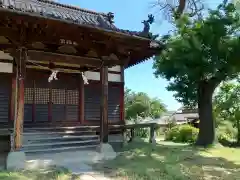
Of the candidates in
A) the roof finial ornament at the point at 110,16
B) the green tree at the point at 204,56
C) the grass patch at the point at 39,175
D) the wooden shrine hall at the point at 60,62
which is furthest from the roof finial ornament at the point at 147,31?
the grass patch at the point at 39,175

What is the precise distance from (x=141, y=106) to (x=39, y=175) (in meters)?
33.0

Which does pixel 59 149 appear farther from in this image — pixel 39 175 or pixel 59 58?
pixel 59 58

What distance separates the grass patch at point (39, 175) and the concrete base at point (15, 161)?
0.38 metres

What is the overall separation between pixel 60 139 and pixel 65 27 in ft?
11.6

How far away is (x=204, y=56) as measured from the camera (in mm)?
10758

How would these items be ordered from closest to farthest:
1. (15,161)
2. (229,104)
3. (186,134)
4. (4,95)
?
(15,161) < (4,95) < (229,104) < (186,134)

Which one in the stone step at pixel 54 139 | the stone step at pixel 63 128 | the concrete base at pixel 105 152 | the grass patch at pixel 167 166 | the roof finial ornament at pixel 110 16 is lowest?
the grass patch at pixel 167 166

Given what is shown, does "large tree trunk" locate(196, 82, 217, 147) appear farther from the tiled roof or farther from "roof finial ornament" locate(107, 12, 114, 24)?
the tiled roof

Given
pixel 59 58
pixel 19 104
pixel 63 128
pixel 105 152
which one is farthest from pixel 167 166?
pixel 59 58

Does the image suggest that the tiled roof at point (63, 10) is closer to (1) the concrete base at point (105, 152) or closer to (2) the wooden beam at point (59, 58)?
(2) the wooden beam at point (59, 58)

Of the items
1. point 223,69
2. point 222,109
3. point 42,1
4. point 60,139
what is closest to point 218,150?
point 223,69

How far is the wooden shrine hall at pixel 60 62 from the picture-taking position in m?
6.84

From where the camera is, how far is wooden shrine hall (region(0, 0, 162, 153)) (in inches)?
269

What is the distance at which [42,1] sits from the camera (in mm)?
10633
